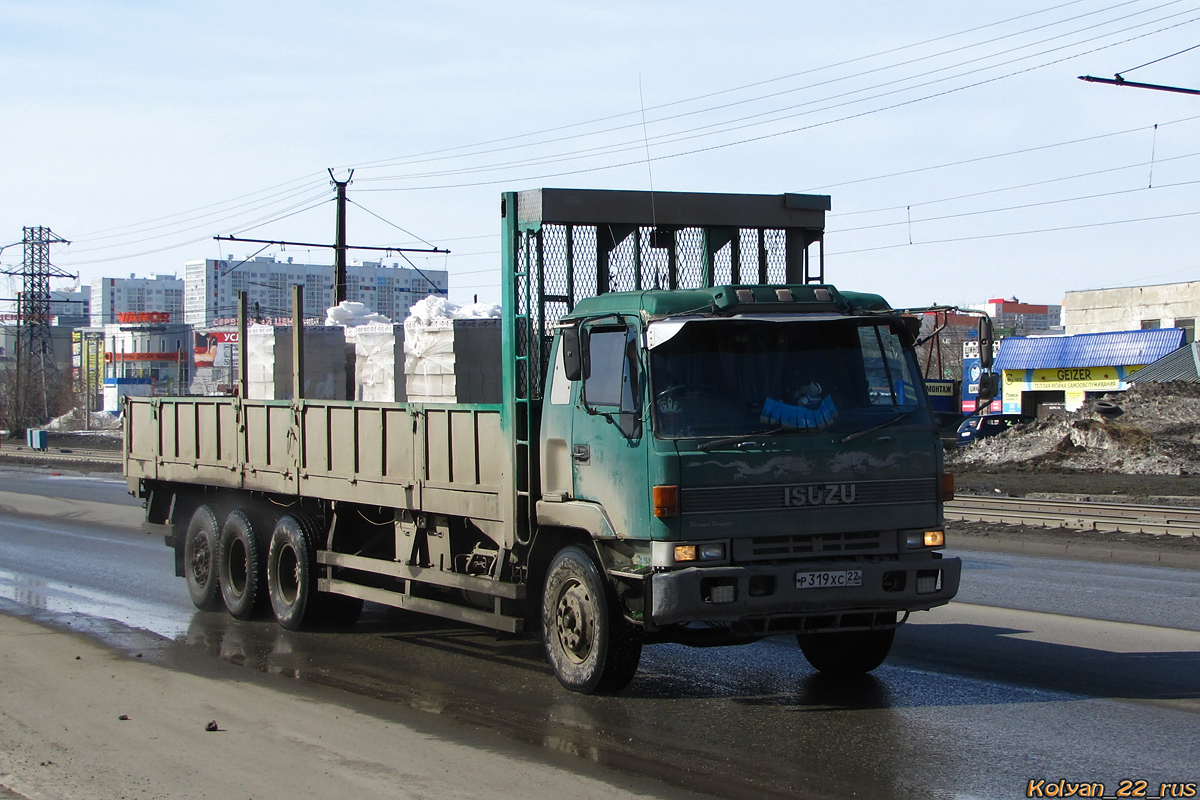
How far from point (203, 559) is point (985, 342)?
763 cm

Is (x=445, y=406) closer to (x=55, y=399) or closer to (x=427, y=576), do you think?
(x=427, y=576)

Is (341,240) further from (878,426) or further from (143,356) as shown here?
(143,356)

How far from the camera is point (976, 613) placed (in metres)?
10.6

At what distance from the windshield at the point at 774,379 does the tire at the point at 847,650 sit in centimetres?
157

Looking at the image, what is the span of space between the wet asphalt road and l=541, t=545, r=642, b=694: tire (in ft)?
0.60

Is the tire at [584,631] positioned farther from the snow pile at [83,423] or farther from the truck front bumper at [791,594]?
the snow pile at [83,423]

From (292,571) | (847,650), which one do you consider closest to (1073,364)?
(292,571)

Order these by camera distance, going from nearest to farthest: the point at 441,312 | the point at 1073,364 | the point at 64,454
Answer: the point at 441,312
the point at 64,454
the point at 1073,364

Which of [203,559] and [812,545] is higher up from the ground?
[812,545]

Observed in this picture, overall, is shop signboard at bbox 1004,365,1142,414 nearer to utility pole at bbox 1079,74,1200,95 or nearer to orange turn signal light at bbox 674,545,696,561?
utility pole at bbox 1079,74,1200,95

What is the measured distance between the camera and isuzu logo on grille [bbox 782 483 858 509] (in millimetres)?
6941

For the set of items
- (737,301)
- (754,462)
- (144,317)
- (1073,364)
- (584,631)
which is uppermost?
(144,317)

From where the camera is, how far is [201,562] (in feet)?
38.7

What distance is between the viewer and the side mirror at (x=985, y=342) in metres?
7.39
